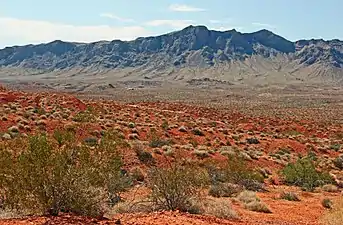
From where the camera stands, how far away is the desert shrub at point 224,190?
1861cm

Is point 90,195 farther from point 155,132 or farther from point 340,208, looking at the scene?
point 155,132

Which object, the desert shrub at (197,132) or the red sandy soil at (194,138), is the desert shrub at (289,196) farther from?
the desert shrub at (197,132)

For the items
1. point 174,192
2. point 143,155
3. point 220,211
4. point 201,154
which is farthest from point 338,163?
point 174,192

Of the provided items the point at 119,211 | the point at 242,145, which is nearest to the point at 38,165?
the point at 119,211

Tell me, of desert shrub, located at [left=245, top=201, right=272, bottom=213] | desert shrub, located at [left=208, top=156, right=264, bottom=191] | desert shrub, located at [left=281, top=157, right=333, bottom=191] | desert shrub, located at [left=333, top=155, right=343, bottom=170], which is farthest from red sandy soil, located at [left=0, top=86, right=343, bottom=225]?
desert shrub, located at [left=333, top=155, right=343, bottom=170]

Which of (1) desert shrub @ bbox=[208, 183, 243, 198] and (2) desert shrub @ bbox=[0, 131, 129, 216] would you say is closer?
(2) desert shrub @ bbox=[0, 131, 129, 216]

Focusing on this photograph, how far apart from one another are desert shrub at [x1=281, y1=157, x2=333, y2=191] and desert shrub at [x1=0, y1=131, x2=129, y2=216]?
14.5 m

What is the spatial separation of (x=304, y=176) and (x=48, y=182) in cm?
1626

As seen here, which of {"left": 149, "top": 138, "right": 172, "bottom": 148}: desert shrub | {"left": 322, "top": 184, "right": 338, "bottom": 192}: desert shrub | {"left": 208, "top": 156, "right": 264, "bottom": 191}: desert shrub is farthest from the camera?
{"left": 149, "top": 138, "right": 172, "bottom": 148}: desert shrub

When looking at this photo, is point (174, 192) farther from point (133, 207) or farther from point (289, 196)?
point (289, 196)

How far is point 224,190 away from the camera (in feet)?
62.8

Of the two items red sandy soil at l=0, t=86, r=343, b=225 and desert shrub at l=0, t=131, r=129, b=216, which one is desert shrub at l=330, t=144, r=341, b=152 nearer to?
red sandy soil at l=0, t=86, r=343, b=225

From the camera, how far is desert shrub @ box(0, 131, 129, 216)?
10.9 metres

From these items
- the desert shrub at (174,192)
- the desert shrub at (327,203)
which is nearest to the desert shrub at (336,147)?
the desert shrub at (327,203)
